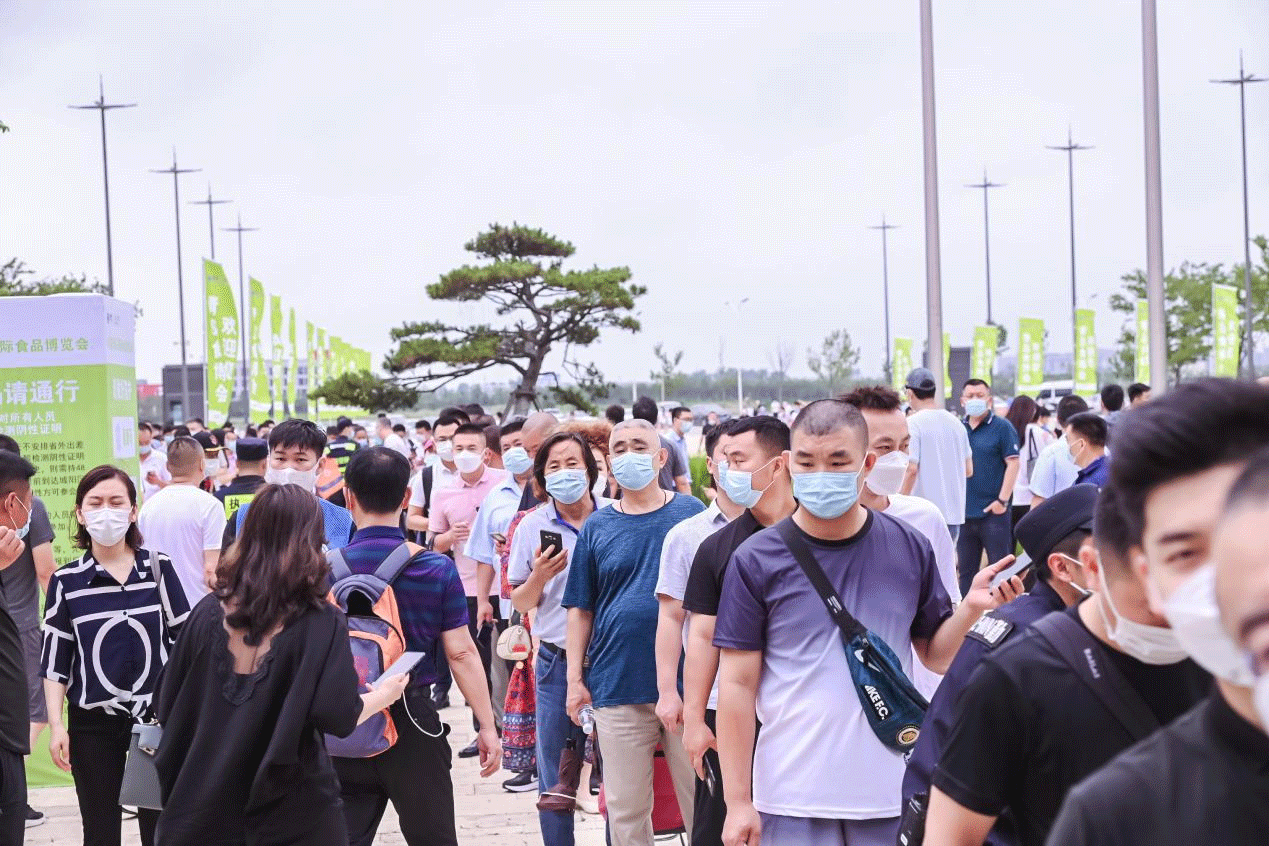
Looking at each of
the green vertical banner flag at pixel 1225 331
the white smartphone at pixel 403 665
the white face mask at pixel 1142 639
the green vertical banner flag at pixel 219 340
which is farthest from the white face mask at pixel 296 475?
the green vertical banner flag at pixel 1225 331

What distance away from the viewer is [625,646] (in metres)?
5.54

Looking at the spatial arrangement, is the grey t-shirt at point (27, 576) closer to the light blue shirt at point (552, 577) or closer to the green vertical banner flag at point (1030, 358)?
the light blue shirt at point (552, 577)

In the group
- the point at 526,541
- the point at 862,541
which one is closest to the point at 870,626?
the point at 862,541

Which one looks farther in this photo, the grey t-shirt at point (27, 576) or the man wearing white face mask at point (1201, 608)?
the grey t-shirt at point (27, 576)

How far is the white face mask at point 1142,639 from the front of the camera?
2258 mm

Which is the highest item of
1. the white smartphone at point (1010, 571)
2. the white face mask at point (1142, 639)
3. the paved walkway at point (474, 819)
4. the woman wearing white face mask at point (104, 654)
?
the white face mask at point (1142, 639)

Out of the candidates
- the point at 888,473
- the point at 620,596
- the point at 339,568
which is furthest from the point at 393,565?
the point at 888,473

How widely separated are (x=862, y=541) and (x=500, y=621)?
4843mm

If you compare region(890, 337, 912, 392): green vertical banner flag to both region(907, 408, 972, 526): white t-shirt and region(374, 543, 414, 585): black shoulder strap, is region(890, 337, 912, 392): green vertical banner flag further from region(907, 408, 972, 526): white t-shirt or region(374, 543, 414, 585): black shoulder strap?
region(374, 543, 414, 585): black shoulder strap

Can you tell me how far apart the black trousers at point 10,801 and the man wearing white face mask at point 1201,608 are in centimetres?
402

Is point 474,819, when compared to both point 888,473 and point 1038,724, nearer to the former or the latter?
point 888,473

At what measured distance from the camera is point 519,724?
6.96m

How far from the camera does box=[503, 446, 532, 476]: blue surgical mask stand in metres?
8.72

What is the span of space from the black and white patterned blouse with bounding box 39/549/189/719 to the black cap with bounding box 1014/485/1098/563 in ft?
11.6
